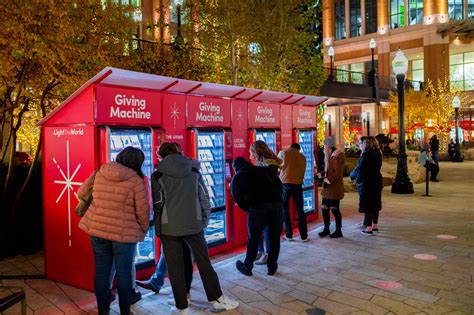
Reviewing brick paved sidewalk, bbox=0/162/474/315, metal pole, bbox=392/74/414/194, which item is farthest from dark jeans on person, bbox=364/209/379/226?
metal pole, bbox=392/74/414/194

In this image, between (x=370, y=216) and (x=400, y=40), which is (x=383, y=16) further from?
(x=370, y=216)

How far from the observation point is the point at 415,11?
44625mm

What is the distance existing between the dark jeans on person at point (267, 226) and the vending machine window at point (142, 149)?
4.27 feet

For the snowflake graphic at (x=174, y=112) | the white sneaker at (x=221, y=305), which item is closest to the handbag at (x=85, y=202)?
the white sneaker at (x=221, y=305)

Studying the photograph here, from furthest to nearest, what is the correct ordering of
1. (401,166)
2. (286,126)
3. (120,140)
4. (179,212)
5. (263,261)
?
(401,166) < (286,126) < (263,261) < (120,140) < (179,212)

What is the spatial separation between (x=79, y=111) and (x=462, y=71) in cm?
4768

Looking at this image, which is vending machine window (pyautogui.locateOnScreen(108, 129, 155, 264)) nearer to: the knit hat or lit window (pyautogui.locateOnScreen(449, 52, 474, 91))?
the knit hat

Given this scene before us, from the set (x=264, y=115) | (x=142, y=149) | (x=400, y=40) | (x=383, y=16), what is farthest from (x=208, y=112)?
(x=383, y=16)

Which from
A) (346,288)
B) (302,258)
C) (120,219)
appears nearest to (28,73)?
(120,219)

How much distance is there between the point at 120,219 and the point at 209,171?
9.39ft

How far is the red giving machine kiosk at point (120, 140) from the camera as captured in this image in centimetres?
520

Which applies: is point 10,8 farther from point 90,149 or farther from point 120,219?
point 120,219

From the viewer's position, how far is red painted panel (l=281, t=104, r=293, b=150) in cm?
→ 868

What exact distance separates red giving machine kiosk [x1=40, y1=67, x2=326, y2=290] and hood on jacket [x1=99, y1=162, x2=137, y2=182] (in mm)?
1024
